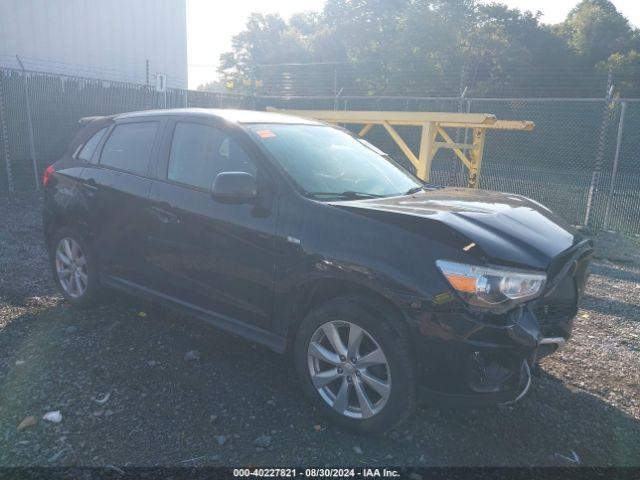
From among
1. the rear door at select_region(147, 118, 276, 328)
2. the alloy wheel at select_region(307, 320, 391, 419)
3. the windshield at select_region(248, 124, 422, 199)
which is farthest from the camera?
the windshield at select_region(248, 124, 422, 199)

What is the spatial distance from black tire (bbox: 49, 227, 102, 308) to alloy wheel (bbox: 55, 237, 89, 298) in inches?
0.9

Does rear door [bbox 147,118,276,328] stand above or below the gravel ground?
above

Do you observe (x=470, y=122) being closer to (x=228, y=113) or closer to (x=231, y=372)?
(x=228, y=113)

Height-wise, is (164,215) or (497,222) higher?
(497,222)

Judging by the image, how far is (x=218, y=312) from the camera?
3801mm

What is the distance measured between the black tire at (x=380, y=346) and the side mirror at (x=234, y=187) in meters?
0.84

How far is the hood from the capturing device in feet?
9.55

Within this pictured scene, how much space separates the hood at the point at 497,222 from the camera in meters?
2.91

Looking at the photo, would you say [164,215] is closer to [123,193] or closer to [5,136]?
[123,193]

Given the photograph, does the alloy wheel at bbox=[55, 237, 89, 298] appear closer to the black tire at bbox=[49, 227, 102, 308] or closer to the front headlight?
the black tire at bbox=[49, 227, 102, 308]

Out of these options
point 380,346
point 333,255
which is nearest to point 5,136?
point 333,255

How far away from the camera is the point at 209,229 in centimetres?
370

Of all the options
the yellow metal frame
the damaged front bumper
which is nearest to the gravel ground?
the damaged front bumper

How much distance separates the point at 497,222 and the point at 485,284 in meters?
0.57
